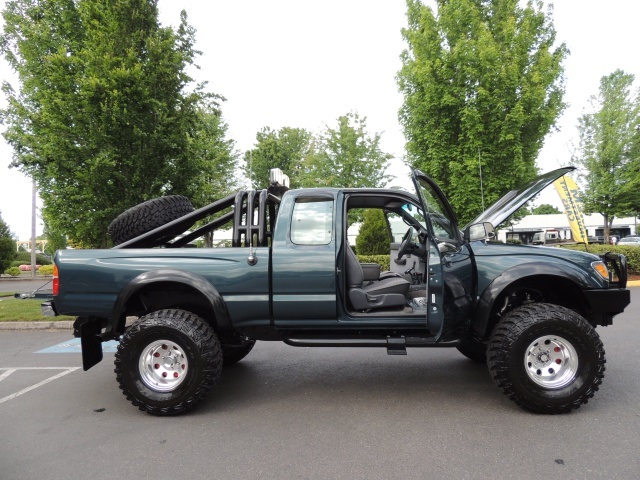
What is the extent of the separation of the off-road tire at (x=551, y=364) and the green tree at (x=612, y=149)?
2223cm

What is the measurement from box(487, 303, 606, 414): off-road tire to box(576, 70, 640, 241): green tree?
72.9ft

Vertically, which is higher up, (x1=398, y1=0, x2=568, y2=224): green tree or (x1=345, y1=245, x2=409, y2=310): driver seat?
(x1=398, y1=0, x2=568, y2=224): green tree

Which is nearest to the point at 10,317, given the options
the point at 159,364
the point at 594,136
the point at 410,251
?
the point at 159,364

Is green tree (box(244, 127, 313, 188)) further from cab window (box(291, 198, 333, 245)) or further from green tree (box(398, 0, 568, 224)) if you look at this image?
cab window (box(291, 198, 333, 245))

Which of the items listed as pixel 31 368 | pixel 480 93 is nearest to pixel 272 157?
pixel 480 93

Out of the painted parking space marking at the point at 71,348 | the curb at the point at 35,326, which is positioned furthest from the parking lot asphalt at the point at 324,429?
the curb at the point at 35,326

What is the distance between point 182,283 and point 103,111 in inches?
212

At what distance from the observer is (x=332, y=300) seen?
11.9ft

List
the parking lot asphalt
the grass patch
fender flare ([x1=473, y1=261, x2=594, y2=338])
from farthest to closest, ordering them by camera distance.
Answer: the grass patch, fender flare ([x1=473, y1=261, x2=594, y2=338]), the parking lot asphalt

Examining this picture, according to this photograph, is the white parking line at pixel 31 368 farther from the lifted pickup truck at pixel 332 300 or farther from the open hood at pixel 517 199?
the open hood at pixel 517 199

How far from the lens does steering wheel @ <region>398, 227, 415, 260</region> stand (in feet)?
15.3

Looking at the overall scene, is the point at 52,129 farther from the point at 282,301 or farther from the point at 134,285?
the point at 282,301

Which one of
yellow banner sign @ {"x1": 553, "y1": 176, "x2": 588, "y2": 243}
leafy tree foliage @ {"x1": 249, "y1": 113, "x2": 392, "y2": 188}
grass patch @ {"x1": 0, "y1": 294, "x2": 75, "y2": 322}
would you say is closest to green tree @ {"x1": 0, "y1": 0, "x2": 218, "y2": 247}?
grass patch @ {"x1": 0, "y1": 294, "x2": 75, "y2": 322}

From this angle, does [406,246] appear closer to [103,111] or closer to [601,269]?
[601,269]
